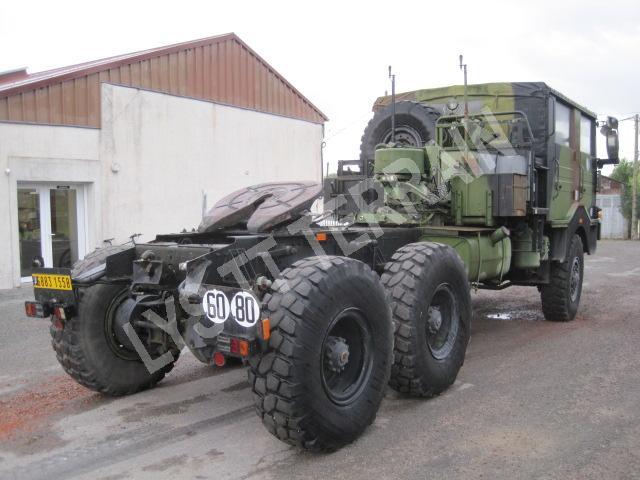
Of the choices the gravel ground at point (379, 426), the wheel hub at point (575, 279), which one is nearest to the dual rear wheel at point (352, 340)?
the gravel ground at point (379, 426)

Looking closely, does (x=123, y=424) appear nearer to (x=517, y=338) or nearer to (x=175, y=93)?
(x=517, y=338)

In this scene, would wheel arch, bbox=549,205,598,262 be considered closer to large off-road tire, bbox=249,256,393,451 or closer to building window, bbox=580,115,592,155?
building window, bbox=580,115,592,155

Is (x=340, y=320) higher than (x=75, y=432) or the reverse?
higher

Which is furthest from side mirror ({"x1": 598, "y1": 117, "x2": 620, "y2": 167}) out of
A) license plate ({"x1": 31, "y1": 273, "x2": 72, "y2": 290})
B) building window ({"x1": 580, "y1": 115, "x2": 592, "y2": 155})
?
license plate ({"x1": 31, "y1": 273, "x2": 72, "y2": 290})

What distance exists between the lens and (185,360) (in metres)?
6.66

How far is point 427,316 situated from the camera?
16.7 ft

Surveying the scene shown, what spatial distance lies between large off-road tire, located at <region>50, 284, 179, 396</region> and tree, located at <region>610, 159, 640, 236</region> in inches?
1197

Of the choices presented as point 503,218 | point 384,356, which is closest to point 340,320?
point 384,356

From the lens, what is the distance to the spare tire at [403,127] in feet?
25.7

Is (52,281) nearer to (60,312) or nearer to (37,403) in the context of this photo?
(60,312)

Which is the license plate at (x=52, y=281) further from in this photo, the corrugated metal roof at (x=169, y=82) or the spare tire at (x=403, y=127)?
the corrugated metal roof at (x=169, y=82)

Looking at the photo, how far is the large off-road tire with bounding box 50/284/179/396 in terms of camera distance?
5.05 meters

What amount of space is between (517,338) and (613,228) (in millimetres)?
28315

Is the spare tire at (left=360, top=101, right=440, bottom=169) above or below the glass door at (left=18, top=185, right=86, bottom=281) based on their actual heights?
above
